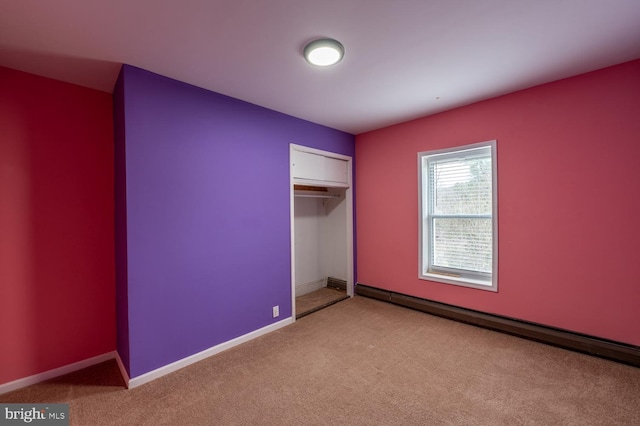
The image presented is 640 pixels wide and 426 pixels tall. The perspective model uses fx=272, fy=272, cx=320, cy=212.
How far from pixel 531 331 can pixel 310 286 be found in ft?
9.66

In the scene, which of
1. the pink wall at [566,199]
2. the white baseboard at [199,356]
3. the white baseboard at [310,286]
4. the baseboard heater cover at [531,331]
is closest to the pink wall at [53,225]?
the white baseboard at [199,356]

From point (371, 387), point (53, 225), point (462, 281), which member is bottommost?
point (371, 387)

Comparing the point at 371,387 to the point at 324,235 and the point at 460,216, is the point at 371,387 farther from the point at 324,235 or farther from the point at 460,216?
the point at 324,235

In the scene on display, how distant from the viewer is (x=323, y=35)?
188 cm

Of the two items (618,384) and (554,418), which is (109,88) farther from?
(618,384)

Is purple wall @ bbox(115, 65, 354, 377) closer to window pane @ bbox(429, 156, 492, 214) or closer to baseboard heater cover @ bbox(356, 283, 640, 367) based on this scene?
baseboard heater cover @ bbox(356, 283, 640, 367)

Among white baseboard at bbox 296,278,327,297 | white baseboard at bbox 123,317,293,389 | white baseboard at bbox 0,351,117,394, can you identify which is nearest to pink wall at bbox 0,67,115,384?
white baseboard at bbox 0,351,117,394

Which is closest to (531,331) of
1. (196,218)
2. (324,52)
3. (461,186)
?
(461,186)

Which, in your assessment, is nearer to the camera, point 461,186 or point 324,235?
point 461,186

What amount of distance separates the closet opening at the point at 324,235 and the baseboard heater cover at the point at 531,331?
903 millimetres

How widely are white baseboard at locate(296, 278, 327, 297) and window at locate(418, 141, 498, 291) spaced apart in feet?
5.80

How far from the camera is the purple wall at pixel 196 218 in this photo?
7.33ft

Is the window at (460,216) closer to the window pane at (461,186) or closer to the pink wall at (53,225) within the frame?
the window pane at (461,186)

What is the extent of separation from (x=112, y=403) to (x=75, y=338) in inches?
34.7
